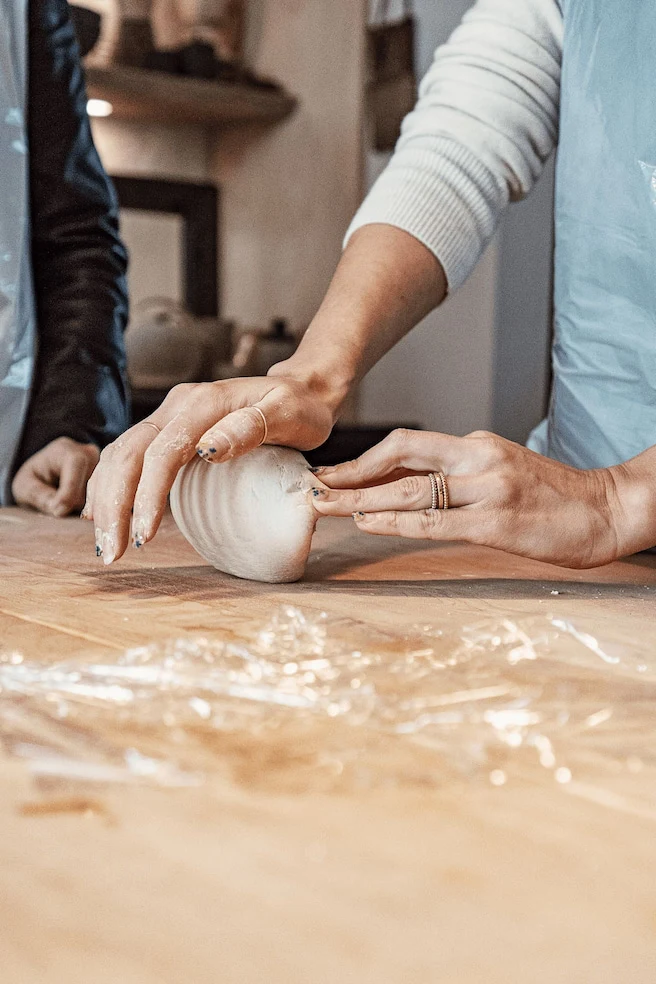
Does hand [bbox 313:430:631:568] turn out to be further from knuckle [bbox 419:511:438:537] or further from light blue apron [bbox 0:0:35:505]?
light blue apron [bbox 0:0:35:505]

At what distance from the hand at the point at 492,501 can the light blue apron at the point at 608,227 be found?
23cm

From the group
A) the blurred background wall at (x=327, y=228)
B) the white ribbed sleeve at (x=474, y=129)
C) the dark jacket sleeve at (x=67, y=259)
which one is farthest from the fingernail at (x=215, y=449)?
the blurred background wall at (x=327, y=228)

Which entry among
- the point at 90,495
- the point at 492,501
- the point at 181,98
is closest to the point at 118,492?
the point at 90,495

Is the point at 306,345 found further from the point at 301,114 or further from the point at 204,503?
the point at 301,114

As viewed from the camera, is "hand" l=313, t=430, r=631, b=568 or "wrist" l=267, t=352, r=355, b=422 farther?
"wrist" l=267, t=352, r=355, b=422

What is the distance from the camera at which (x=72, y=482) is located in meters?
1.10

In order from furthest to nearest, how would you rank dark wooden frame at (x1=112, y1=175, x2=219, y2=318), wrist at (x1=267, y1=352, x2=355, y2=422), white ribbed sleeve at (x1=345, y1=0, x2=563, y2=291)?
dark wooden frame at (x1=112, y1=175, x2=219, y2=318) < white ribbed sleeve at (x1=345, y1=0, x2=563, y2=291) < wrist at (x1=267, y1=352, x2=355, y2=422)

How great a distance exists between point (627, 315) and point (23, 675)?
0.67m

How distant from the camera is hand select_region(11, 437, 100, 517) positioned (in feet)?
3.59

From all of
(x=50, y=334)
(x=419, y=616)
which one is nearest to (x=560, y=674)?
(x=419, y=616)

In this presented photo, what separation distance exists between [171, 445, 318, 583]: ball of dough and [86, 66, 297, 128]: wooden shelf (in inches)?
87.0

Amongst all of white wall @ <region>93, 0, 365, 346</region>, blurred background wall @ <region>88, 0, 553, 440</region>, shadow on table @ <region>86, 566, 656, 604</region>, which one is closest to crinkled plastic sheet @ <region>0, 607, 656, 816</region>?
shadow on table @ <region>86, 566, 656, 604</region>

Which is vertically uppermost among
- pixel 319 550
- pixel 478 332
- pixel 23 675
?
pixel 23 675

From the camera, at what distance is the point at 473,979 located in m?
0.26
